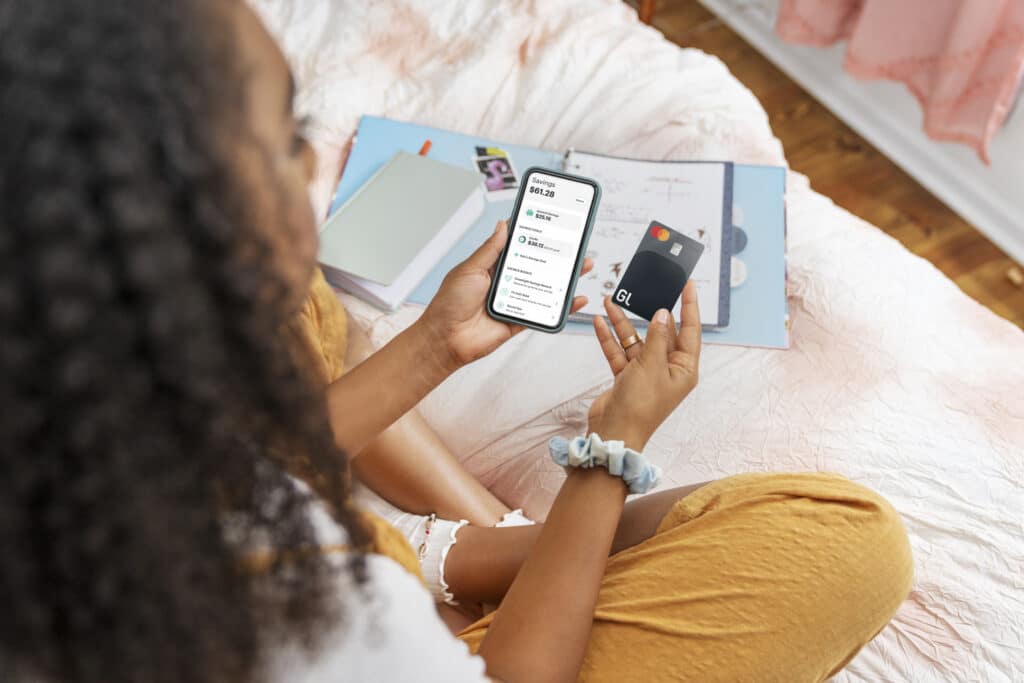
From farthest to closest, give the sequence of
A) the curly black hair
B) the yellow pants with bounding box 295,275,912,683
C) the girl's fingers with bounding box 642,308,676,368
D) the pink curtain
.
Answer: the pink curtain
the girl's fingers with bounding box 642,308,676,368
the yellow pants with bounding box 295,275,912,683
the curly black hair

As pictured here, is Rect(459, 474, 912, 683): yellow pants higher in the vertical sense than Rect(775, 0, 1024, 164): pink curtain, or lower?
lower

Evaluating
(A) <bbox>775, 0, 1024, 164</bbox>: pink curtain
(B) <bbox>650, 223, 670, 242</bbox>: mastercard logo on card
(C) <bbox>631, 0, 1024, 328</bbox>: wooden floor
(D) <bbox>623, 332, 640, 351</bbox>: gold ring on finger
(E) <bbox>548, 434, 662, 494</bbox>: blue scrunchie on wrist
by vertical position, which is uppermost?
(A) <bbox>775, 0, 1024, 164</bbox>: pink curtain

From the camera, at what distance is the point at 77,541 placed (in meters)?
0.38

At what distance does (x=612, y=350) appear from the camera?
865 mm

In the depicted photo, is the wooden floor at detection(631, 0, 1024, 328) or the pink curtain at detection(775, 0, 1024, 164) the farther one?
the wooden floor at detection(631, 0, 1024, 328)

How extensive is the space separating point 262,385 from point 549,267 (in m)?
0.52

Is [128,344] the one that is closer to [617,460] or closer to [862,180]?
[617,460]

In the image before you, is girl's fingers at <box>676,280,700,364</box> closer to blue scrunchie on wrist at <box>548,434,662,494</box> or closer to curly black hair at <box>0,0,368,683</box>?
blue scrunchie on wrist at <box>548,434,662,494</box>

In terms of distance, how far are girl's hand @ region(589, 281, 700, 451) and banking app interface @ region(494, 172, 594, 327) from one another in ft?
0.30

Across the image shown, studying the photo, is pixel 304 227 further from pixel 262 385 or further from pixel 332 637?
pixel 332 637

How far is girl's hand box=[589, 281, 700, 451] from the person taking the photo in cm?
79

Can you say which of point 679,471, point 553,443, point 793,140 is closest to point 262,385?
point 553,443

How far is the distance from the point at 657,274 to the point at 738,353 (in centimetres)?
14

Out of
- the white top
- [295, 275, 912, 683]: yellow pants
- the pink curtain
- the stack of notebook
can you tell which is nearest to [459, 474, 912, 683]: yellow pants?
[295, 275, 912, 683]: yellow pants
